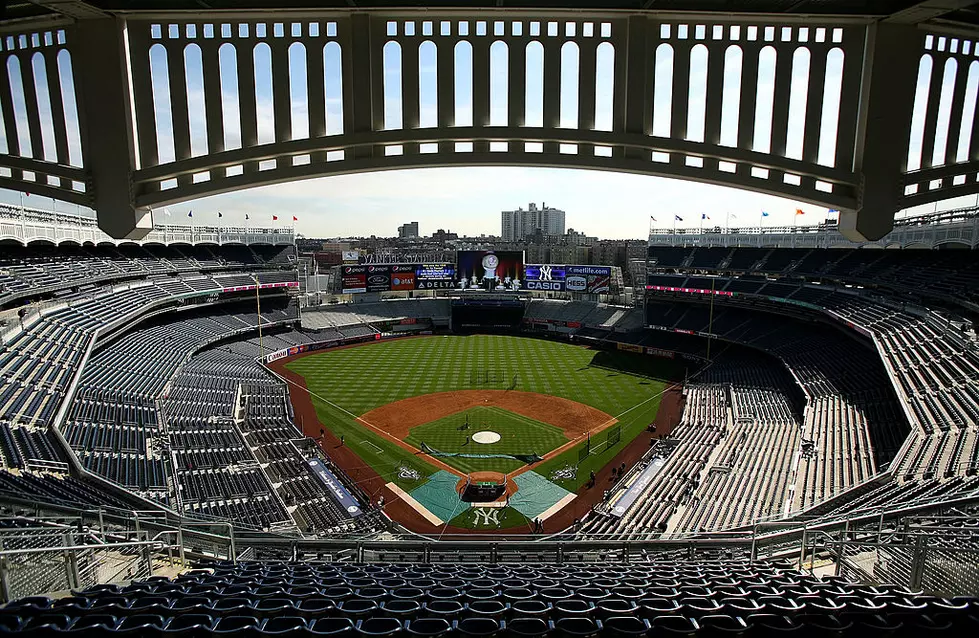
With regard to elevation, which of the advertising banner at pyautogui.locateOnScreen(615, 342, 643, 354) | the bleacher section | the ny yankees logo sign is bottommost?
the ny yankees logo sign

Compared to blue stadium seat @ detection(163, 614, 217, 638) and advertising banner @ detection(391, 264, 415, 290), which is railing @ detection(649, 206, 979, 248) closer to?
blue stadium seat @ detection(163, 614, 217, 638)

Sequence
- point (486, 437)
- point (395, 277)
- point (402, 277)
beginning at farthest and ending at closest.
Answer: point (402, 277) → point (395, 277) → point (486, 437)

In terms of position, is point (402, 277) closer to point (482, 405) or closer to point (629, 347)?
point (629, 347)

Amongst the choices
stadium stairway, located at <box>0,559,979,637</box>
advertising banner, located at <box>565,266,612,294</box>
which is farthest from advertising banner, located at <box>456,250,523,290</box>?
stadium stairway, located at <box>0,559,979,637</box>

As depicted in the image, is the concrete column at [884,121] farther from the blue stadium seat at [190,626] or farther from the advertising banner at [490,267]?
the advertising banner at [490,267]

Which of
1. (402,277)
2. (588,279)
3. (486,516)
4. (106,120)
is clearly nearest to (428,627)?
(106,120)

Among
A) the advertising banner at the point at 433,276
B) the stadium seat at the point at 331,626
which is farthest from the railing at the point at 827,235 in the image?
the advertising banner at the point at 433,276

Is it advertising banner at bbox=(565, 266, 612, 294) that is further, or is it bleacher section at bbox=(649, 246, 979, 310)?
advertising banner at bbox=(565, 266, 612, 294)

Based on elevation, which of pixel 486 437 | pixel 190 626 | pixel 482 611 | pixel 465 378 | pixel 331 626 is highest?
pixel 190 626
